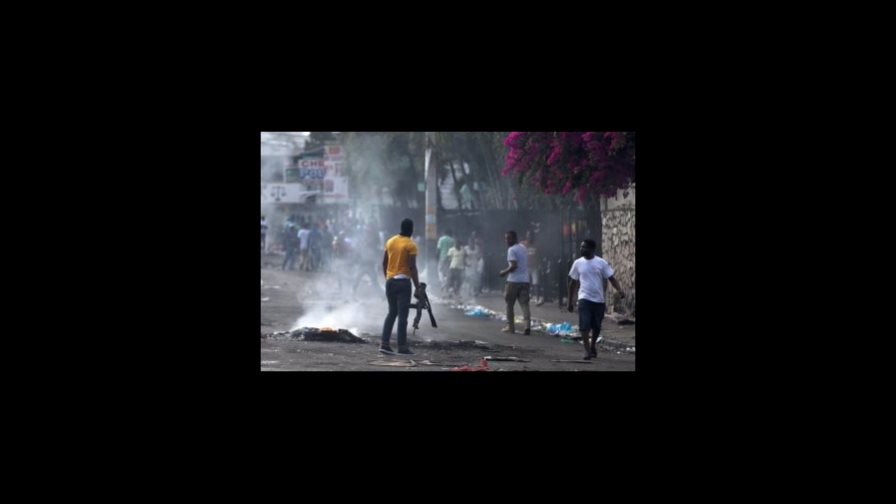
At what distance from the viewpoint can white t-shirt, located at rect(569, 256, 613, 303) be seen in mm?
12438

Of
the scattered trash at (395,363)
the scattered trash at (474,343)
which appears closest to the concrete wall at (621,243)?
the scattered trash at (474,343)

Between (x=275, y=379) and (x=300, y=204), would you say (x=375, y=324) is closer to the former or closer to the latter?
(x=275, y=379)

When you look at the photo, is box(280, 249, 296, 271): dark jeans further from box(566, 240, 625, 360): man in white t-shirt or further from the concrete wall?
box(566, 240, 625, 360): man in white t-shirt

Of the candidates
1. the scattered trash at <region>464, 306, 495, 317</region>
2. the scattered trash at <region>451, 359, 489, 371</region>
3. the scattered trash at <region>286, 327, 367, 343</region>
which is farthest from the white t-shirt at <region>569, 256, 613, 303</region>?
the scattered trash at <region>464, 306, 495, 317</region>

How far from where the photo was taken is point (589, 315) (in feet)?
41.3

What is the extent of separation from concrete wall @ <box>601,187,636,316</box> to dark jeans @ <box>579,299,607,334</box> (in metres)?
5.38

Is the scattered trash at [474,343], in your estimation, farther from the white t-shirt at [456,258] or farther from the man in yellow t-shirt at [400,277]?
the white t-shirt at [456,258]

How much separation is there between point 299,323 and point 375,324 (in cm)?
117

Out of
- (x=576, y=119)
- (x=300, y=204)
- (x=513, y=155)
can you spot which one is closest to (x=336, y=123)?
(x=576, y=119)

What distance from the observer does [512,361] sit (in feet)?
41.7

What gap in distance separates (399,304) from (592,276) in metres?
2.27

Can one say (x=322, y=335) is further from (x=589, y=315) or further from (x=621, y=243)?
(x=621, y=243)

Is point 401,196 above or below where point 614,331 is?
above

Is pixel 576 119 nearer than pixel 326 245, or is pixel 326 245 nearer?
pixel 576 119
